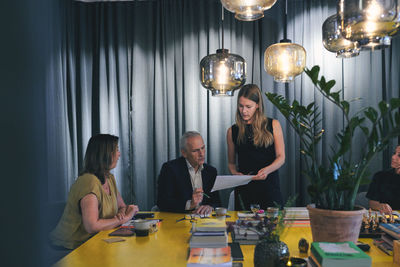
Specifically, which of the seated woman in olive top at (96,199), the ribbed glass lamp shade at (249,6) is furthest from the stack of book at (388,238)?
the seated woman in olive top at (96,199)

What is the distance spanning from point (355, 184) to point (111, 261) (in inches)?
40.6

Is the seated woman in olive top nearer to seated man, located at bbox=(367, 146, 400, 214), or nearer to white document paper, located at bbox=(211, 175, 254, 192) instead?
white document paper, located at bbox=(211, 175, 254, 192)

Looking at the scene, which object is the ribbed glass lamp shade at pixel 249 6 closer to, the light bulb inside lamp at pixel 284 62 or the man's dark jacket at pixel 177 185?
the light bulb inside lamp at pixel 284 62

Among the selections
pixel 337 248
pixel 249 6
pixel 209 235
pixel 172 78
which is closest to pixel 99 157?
pixel 209 235

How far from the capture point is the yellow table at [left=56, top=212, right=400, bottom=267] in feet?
4.88

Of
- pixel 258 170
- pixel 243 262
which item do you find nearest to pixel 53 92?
pixel 243 262

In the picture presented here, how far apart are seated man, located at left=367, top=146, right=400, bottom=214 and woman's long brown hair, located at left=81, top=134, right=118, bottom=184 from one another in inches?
71.9

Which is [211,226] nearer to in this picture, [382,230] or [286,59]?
[382,230]

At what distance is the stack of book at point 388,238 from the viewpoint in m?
1.57

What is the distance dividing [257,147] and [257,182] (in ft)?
0.86

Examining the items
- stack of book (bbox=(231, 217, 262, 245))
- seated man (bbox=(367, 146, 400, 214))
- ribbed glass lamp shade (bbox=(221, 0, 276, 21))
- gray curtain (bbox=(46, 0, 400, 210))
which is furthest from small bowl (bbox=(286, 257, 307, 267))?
gray curtain (bbox=(46, 0, 400, 210))

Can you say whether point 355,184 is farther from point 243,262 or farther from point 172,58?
point 172,58

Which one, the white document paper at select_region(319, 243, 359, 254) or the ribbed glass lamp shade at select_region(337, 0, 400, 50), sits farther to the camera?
the ribbed glass lamp shade at select_region(337, 0, 400, 50)

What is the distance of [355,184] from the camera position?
1.44m
